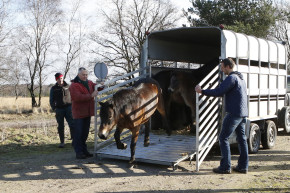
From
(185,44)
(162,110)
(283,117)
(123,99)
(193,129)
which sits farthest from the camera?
(185,44)

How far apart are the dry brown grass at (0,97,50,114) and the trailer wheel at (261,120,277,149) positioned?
20333 mm

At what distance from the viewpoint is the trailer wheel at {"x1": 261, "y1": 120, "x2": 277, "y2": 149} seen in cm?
891

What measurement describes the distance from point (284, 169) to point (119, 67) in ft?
77.1

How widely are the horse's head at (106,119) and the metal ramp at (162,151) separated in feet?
4.17

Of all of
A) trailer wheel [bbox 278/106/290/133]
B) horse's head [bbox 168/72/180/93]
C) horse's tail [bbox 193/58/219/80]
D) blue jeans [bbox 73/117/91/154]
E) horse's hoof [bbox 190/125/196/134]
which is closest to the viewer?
blue jeans [bbox 73/117/91/154]

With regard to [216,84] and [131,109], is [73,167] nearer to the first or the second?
[131,109]

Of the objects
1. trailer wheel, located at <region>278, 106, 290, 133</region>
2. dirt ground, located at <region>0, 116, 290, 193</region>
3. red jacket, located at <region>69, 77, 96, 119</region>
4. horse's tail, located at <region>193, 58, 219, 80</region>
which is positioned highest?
horse's tail, located at <region>193, 58, 219, 80</region>

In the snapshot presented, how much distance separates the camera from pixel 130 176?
6.08 meters

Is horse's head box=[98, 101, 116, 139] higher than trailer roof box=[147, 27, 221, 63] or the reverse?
the reverse

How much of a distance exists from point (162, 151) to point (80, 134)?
6.75 ft

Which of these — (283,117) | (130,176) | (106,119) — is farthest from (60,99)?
(283,117)

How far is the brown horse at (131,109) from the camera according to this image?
605 centimetres

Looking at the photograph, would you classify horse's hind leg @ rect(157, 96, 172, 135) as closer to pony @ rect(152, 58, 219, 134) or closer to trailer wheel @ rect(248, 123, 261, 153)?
pony @ rect(152, 58, 219, 134)

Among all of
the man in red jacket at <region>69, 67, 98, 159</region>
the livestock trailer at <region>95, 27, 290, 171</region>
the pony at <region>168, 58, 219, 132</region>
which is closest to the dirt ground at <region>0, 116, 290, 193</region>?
the livestock trailer at <region>95, 27, 290, 171</region>
